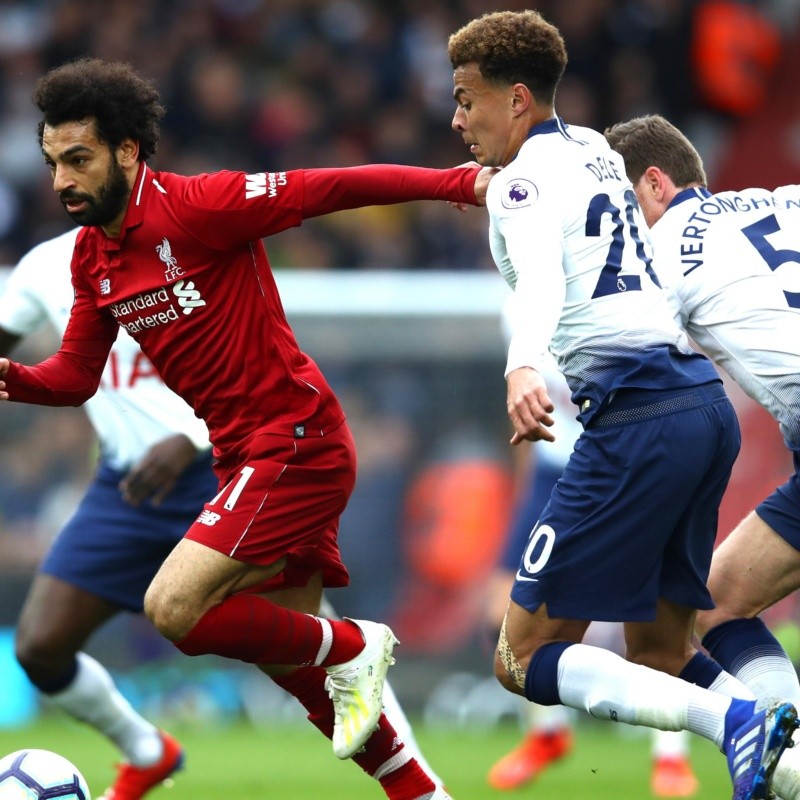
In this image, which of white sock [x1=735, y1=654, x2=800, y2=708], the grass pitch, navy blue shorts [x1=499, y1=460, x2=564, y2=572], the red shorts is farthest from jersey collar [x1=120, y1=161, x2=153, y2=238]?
navy blue shorts [x1=499, y1=460, x2=564, y2=572]

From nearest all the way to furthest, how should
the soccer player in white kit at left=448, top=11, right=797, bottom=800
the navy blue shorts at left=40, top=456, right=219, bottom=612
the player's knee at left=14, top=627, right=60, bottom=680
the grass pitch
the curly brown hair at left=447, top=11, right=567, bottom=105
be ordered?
the soccer player in white kit at left=448, top=11, right=797, bottom=800 → the curly brown hair at left=447, top=11, right=567, bottom=105 → the player's knee at left=14, top=627, right=60, bottom=680 → the navy blue shorts at left=40, top=456, right=219, bottom=612 → the grass pitch

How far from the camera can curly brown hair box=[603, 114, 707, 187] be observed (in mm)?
5129

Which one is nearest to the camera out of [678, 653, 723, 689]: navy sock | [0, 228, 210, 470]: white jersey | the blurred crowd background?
[678, 653, 723, 689]: navy sock

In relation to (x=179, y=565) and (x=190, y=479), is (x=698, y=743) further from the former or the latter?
(x=179, y=565)

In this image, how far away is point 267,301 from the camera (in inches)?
197

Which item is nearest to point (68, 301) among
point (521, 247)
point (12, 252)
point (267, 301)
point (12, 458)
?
point (267, 301)

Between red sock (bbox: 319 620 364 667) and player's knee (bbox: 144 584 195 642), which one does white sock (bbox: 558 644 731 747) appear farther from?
player's knee (bbox: 144 584 195 642)

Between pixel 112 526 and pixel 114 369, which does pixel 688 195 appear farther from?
pixel 112 526

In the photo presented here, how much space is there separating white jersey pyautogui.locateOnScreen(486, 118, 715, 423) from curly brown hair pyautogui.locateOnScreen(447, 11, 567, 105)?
153 millimetres

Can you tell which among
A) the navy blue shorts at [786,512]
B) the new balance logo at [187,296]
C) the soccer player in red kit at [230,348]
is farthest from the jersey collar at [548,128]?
the navy blue shorts at [786,512]

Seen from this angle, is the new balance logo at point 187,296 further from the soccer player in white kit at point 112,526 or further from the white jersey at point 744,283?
the white jersey at point 744,283

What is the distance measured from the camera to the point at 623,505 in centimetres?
457

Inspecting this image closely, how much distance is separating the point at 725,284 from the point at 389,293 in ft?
18.9

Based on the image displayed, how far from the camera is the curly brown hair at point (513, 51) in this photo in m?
4.71
